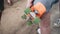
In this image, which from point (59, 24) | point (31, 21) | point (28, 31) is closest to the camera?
point (59, 24)

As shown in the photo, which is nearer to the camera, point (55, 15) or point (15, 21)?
point (55, 15)

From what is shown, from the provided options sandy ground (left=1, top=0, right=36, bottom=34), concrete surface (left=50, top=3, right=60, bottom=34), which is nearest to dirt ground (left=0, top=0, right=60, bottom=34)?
sandy ground (left=1, top=0, right=36, bottom=34)

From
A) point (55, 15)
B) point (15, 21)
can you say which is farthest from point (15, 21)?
point (55, 15)

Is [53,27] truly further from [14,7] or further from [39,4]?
[14,7]

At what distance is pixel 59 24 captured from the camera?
→ 90cm

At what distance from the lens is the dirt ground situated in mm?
1163

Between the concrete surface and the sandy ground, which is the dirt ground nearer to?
the sandy ground

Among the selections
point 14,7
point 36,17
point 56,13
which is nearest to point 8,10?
point 14,7

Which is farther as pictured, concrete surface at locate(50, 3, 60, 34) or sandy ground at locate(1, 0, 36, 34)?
sandy ground at locate(1, 0, 36, 34)

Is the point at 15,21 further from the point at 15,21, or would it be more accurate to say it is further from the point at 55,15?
the point at 55,15

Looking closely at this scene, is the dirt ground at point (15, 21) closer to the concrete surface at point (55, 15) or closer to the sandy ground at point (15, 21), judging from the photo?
the sandy ground at point (15, 21)

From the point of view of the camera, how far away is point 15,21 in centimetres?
122

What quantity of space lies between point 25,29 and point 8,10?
18cm

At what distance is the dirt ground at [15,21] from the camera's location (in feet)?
3.82
